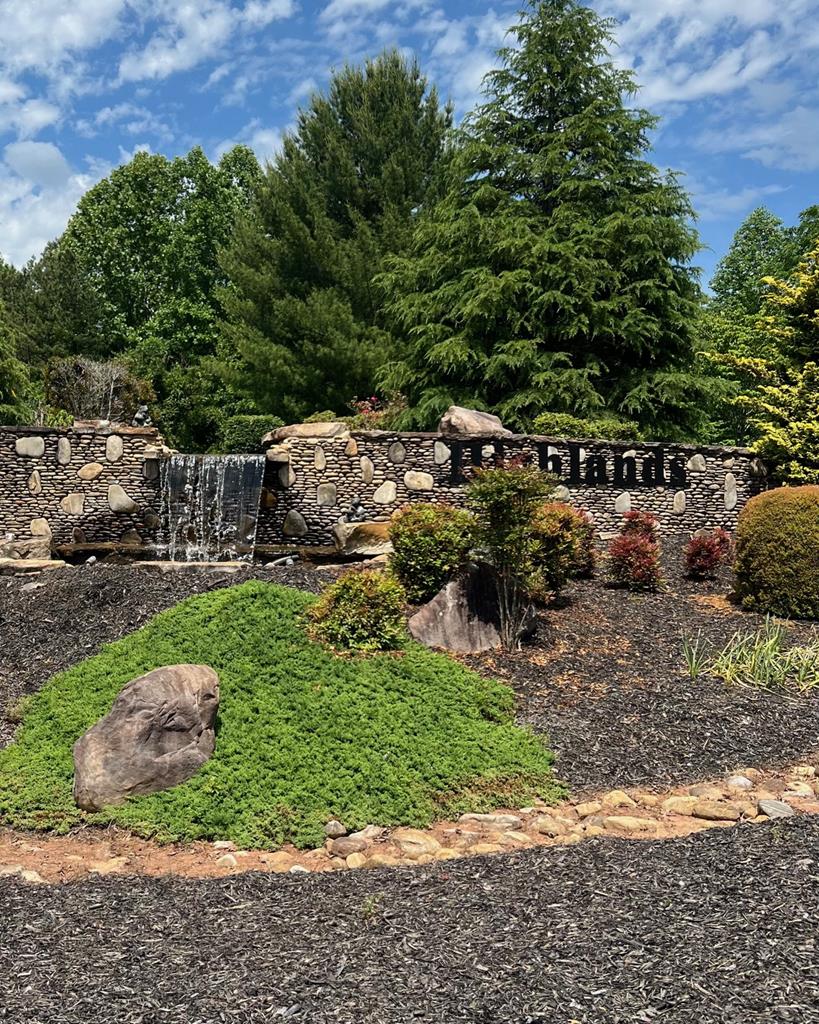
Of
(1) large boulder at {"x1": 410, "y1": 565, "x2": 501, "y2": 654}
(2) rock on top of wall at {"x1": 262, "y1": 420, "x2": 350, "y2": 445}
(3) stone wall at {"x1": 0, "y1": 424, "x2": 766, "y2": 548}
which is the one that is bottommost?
(1) large boulder at {"x1": 410, "y1": 565, "x2": 501, "y2": 654}

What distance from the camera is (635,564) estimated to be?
898 centimetres

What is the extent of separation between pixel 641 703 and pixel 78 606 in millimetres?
5433

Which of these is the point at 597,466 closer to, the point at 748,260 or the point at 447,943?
the point at 447,943

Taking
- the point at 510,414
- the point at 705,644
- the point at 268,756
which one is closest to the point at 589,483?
the point at 510,414

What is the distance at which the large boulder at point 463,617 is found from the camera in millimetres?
6867

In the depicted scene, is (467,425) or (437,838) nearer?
(437,838)

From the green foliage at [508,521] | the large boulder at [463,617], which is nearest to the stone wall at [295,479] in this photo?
the green foliage at [508,521]

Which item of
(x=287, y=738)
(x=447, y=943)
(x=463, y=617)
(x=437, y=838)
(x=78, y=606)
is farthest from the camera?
(x=78, y=606)

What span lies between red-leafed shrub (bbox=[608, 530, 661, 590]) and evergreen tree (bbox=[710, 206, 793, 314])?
61.5 feet

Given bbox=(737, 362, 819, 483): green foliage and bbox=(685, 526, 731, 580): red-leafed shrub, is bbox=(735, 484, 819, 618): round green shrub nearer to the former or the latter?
bbox=(685, 526, 731, 580): red-leafed shrub

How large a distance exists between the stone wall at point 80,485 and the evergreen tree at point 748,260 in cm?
2043

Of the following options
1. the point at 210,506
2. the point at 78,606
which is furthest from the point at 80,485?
the point at 78,606

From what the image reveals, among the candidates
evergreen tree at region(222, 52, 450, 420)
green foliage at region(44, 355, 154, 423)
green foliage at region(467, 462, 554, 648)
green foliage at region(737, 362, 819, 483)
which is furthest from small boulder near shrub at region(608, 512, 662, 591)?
green foliage at region(44, 355, 154, 423)

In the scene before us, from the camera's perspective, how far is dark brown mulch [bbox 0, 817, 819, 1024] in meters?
2.57
